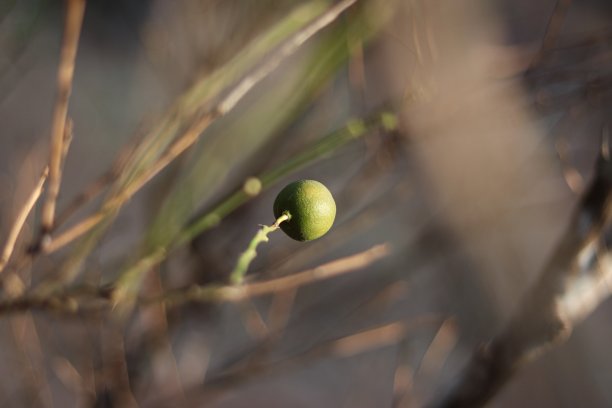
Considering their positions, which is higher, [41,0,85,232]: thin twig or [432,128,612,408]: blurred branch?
[41,0,85,232]: thin twig

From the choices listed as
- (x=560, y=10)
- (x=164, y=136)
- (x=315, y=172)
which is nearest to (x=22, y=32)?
(x=164, y=136)

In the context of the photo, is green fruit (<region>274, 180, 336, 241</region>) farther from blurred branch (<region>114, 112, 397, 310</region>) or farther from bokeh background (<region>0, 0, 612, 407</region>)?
bokeh background (<region>0, 0, 612, 407</region>)

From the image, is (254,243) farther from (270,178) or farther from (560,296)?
(560,296)

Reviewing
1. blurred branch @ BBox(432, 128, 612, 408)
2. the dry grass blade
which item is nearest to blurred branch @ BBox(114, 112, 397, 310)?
the dry grass blade

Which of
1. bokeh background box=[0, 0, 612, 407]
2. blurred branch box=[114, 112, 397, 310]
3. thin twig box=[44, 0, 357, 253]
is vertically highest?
bokeh background box=[0, 0, 612, 407]

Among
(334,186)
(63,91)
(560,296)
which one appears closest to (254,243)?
(63,91)

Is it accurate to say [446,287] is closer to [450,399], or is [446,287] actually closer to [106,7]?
[450,399]
